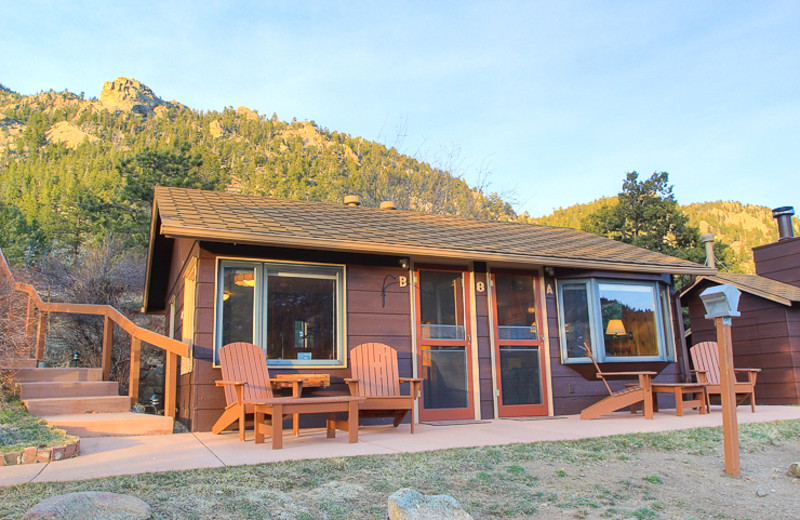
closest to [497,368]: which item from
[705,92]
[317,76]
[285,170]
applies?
[705,92]

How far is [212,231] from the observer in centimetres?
557

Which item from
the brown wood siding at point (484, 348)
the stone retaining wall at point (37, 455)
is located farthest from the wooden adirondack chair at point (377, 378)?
the stone retaining wall at point (37, 455)

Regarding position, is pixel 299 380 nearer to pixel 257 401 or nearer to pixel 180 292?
pixel 257 401

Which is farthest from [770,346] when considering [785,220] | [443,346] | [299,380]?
[299,380]

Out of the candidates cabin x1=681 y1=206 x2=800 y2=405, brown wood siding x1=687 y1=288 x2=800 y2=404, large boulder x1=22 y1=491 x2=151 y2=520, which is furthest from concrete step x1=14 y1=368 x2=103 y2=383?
brown wood siding x1=687 y1=288 x2=800 y2=404

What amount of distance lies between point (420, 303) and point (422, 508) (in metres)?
4.30

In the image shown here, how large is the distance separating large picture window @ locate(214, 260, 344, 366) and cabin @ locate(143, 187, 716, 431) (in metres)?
0.01

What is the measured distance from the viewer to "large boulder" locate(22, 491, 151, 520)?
250 cm

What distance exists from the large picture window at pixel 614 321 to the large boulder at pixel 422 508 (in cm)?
497

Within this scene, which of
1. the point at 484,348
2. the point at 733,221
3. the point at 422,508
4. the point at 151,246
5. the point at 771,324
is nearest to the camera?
the point at 422,508

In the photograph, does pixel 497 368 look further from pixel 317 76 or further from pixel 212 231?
pixel 317 76

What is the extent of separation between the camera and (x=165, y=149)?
22.3 metres

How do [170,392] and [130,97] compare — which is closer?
[170,392]

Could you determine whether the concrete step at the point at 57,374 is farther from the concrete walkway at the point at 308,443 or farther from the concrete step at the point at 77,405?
the concrete walkway at the point at 308,443
